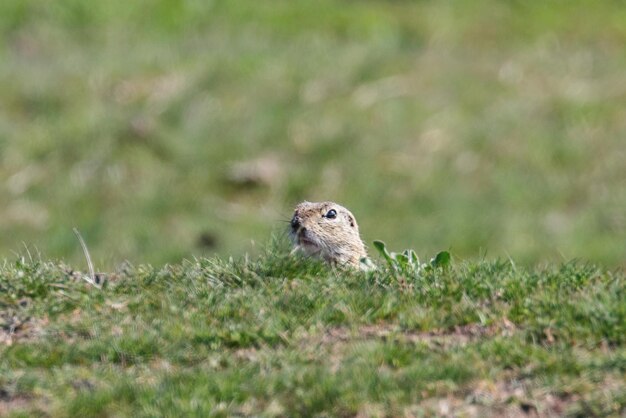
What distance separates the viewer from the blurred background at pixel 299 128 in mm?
16891

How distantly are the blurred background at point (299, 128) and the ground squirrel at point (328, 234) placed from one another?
5419mm

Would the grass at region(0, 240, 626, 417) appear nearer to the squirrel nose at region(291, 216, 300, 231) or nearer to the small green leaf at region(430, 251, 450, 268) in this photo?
the small green leaf at region(430, 251, 450, 268)

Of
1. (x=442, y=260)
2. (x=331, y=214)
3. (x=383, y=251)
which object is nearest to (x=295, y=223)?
(x=331, y=214)

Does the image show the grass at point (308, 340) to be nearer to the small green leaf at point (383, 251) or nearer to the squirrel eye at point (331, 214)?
the small green leaf at point (383, 251)

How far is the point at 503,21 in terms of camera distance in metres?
21.5

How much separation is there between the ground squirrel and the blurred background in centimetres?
542

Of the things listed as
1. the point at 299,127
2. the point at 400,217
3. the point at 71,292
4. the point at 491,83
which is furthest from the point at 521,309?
the point at 491,83

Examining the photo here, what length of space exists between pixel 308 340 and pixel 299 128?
35.8 ft

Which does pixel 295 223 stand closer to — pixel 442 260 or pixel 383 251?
pixel 383 251

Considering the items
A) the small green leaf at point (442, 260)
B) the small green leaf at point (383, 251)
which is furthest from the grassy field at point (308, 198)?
the small green leaf at point (383, 251)

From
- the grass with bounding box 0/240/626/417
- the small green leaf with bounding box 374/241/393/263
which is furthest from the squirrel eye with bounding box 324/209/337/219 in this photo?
the grass with bounding box 0/240/626/417

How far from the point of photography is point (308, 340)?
7.55m

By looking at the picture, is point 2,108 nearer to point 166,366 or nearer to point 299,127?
point 299,127

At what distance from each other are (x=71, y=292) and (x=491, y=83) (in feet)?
40.1
